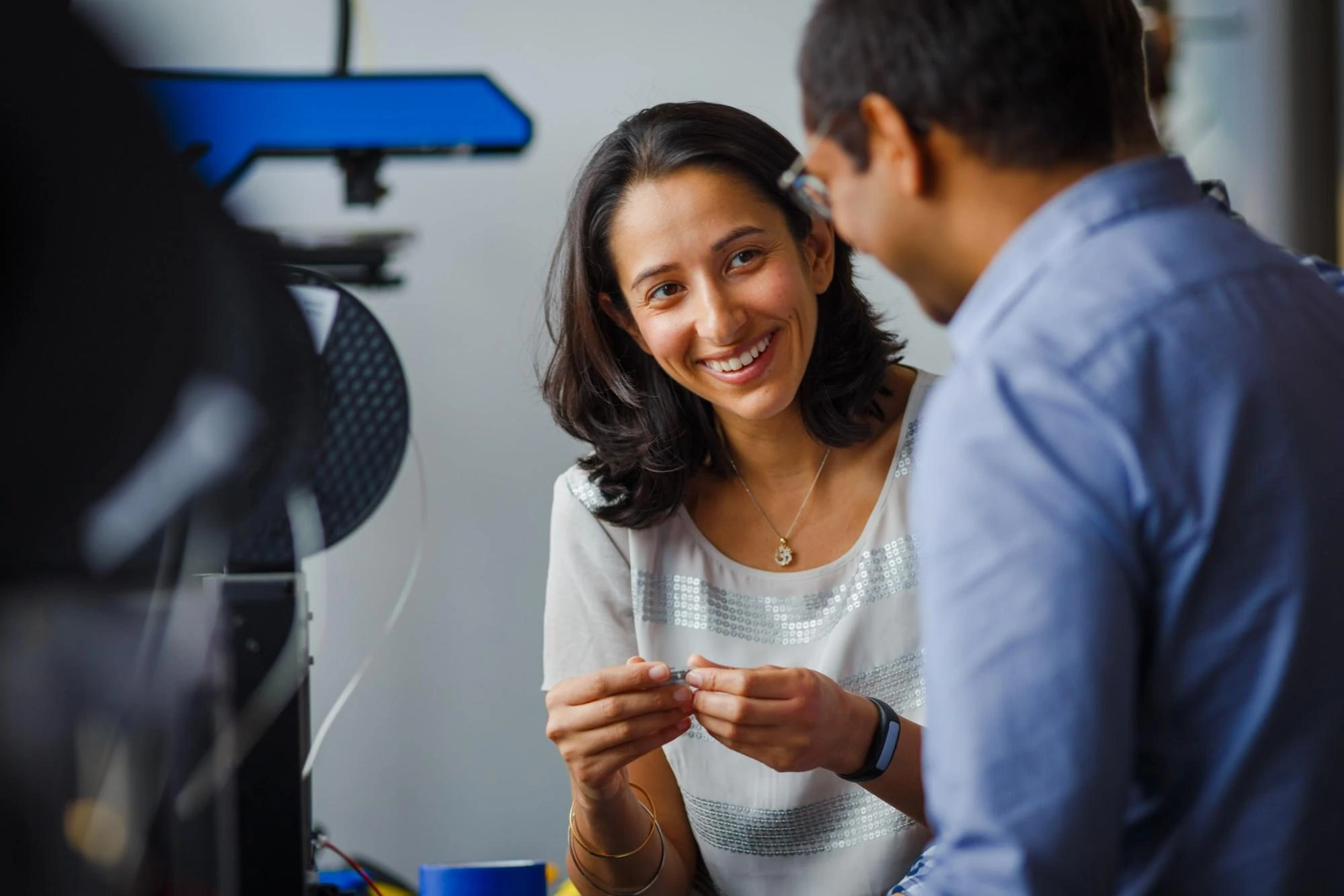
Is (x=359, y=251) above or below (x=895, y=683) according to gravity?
above

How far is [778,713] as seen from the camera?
112cm

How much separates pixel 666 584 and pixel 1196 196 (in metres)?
0.87

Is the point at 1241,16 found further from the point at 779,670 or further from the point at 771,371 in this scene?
the point at 779,670

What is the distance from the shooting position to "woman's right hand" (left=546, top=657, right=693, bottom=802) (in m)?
1.15

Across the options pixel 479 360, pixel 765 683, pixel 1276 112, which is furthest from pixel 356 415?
pixel 1276 112

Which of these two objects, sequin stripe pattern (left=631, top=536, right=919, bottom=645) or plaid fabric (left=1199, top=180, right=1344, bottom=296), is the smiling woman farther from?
plaid fabric (left=1199, top=180, right=1344, bottom=296)

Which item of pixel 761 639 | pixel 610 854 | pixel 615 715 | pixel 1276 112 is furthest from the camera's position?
pixel 1276 112

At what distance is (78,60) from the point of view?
1.13 ft

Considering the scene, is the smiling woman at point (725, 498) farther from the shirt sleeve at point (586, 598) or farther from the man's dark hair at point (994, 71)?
the man's dark hair at point (994, 71)

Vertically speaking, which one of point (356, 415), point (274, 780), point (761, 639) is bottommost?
point (274, 780)

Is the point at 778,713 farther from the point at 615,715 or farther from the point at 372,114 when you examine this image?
the point at 372,114

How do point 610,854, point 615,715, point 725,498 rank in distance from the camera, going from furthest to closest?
point 725,498 → point 610,854 → point 615,715

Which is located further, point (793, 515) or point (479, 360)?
point (479, 360)

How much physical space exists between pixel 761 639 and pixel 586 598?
8.0 inches
